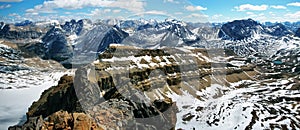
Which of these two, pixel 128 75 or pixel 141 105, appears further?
pixel 128 75

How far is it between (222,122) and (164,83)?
158ft

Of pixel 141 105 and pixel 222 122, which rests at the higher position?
pixel 141 105

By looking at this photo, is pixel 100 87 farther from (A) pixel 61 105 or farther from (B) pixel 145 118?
(B) pixel 145 118

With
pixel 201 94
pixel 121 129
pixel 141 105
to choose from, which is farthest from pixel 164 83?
pixel 121 129

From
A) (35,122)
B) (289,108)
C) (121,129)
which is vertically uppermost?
(35,122)

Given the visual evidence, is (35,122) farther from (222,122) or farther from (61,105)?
(222,122)

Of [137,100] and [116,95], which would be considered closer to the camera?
[137,100]

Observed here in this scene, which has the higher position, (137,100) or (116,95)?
(137,100)

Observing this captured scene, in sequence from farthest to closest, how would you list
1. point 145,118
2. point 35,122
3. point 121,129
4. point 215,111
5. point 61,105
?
point 215,111 → point 61,105 → point 145,118 → point 121,129 → point 35,122

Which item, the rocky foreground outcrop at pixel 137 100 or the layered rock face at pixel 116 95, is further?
the rocky foreground outcrop at pixel 137 100

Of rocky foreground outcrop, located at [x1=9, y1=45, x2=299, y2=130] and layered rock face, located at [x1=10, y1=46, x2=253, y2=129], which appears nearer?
layered rock face, located at [x1=10, y1=46, x2=253, y2=129]

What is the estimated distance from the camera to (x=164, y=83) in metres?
178

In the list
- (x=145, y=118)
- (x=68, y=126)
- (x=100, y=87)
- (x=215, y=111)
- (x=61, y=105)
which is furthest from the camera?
(x=215, y=111)

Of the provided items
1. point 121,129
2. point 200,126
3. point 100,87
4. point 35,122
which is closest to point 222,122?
point 200,126
